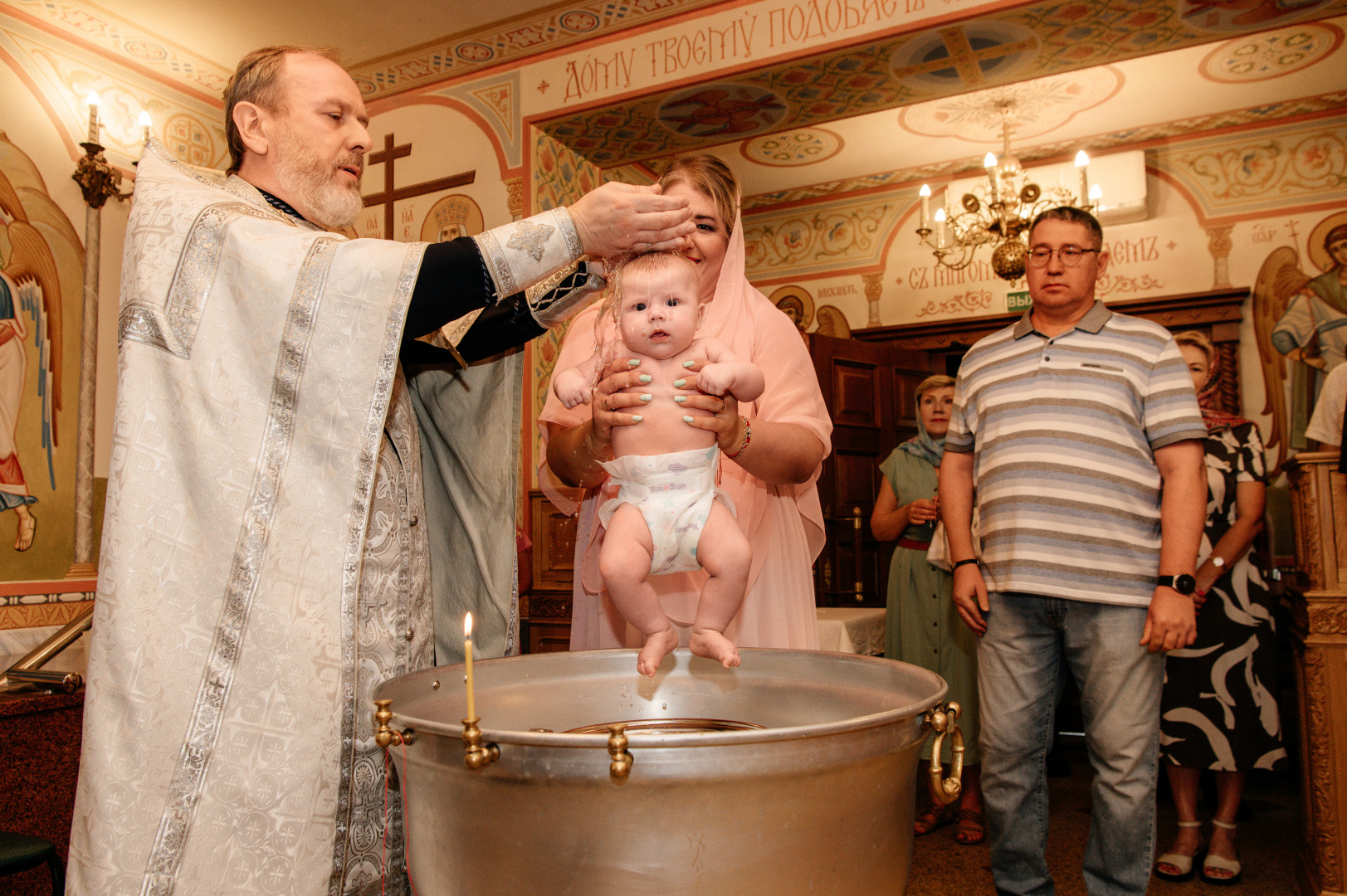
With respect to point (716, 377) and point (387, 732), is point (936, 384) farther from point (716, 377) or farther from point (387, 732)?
point (387, 732)

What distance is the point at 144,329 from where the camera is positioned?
→ 1398 millimetres

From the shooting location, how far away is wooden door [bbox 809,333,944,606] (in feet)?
22.0

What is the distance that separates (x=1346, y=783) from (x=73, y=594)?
6.37 metres

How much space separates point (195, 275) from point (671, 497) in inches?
32.0

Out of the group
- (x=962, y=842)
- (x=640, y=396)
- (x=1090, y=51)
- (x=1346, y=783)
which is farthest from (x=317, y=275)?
(x=1090, y=51)

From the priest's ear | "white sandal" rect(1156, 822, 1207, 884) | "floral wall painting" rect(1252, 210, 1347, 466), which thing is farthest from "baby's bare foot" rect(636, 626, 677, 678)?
"floral wall painting" rect(1252, 210, 1347, 466)

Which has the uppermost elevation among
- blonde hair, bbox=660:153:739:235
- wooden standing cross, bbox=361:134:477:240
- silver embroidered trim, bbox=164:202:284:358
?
wooden standing cross, bbox=361:134:477:240

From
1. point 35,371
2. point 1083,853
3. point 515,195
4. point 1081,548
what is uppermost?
point 515,195

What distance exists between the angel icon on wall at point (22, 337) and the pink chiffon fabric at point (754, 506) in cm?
494

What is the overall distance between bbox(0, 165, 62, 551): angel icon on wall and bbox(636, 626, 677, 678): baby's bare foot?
5483mm

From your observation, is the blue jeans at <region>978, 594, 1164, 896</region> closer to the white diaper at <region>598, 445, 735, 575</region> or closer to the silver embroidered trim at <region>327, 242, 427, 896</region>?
the white diaper at <region>598, 445, 735, 575</region>

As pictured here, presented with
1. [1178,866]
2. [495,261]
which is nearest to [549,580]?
[1178,866]

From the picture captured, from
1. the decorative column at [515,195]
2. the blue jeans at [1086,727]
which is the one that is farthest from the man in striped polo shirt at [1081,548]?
the decorative column at [515,195]

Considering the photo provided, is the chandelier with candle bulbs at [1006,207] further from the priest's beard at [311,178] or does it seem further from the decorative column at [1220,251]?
the priest's beard at [311,178]
